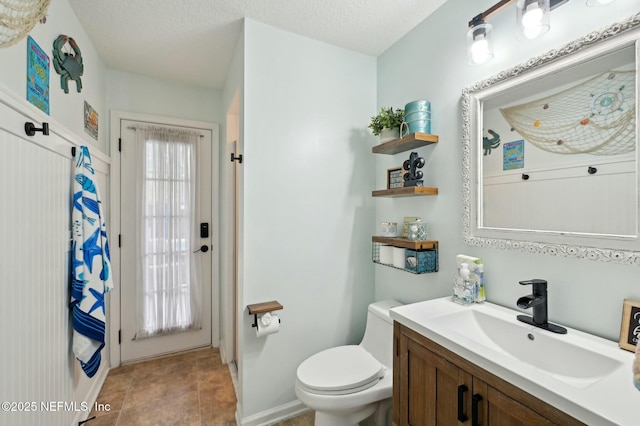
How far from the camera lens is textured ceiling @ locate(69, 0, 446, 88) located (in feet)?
5.18

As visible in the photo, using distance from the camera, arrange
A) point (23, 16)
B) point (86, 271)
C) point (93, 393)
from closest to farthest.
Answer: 1. point (23, 16)
2. point (86, 271)
3. point (93, 393)

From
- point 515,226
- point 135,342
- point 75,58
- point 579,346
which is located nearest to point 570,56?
point 515,226

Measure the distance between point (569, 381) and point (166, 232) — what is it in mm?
2791

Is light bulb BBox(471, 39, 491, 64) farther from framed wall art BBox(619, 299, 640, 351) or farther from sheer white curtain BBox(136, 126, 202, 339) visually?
sheer white curtain BBox(136, 126, 202, 339)

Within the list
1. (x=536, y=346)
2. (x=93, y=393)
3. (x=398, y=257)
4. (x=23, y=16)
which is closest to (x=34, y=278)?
(x=23, y=16)

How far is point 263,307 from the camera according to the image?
165 cm

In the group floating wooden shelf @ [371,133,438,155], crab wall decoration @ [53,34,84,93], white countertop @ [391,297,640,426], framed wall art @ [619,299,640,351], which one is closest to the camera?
white countertop @ [391,297,640,426]

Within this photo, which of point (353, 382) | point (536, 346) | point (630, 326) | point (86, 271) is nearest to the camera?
point (630, 326)

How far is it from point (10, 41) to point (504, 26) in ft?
5.95

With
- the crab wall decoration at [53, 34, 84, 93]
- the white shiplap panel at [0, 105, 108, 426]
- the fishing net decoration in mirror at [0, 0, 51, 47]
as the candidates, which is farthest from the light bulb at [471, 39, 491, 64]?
the crab wall decoration at [53, 34, 84, 93]

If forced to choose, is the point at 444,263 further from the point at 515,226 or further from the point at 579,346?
the point at 579,346

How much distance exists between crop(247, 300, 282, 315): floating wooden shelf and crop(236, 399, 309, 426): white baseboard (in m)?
0.66

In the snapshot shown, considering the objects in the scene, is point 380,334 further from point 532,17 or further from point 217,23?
point 217,23

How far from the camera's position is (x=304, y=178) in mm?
1867
